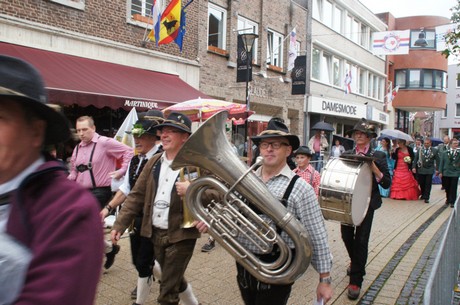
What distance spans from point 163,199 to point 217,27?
1252 cm

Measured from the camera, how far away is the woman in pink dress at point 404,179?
11867mm

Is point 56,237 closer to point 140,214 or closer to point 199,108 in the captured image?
point 140,214

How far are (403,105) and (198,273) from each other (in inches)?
1276

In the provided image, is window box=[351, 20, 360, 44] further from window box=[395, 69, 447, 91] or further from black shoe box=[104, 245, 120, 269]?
black shoe box=[104, 245, 120, 269]

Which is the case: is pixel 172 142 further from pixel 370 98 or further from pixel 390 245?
pixel 370 98

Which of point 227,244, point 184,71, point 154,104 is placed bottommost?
point 227,244

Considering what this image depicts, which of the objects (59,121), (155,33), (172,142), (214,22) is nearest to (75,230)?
(59,121)

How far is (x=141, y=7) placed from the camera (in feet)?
38.5

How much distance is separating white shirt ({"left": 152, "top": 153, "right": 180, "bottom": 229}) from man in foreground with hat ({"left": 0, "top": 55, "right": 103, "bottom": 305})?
7.32 ft

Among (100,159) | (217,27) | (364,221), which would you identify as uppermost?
(217,27)

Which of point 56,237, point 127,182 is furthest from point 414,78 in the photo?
point 56,237

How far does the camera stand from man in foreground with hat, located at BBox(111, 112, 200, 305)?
3316mm

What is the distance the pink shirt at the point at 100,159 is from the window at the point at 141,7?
7663 millimetres

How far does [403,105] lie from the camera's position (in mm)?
33188
